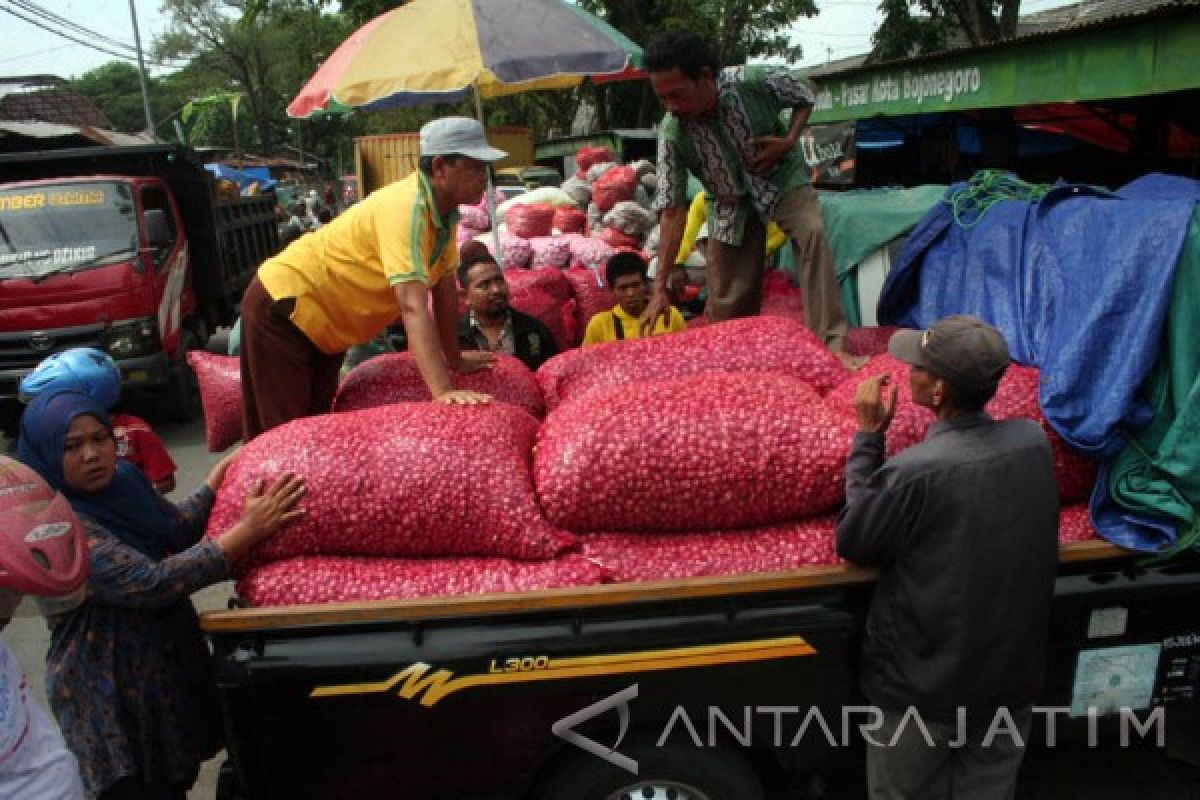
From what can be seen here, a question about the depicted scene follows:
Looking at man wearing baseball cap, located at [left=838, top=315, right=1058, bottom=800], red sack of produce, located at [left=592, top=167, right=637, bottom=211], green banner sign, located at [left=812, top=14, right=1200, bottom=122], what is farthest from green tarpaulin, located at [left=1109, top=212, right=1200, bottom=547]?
red sack of produce, located at [left=592, top=167, right=637, bottom=211]

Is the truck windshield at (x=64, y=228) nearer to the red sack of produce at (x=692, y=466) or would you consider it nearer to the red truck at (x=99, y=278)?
the red truck at (x=99, y=278)

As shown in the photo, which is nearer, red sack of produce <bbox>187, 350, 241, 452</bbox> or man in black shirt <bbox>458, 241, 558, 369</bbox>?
red sack of produce <bbox>187, 350, 241, 452</bbox>

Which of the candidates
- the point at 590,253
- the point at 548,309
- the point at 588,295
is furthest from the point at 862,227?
the point at 590,253

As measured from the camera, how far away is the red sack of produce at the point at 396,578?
7.06 ft

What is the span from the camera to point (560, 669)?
2.06 metres

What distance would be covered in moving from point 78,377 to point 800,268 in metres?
2.56

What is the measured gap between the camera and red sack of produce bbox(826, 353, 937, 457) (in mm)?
2393

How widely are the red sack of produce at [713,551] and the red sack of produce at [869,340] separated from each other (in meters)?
1.19

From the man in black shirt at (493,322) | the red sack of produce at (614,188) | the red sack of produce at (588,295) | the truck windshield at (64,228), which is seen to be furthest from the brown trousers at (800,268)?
the truck windshield at (64,228)

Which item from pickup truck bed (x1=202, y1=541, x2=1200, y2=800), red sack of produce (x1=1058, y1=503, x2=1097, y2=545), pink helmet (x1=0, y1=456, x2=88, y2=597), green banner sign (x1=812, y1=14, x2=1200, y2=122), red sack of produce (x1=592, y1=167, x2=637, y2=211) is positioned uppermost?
green banner sign (x1=812, y1=14, x2=1200, y2=122)

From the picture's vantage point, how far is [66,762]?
150 cm

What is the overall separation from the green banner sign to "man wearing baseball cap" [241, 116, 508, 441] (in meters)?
3.57

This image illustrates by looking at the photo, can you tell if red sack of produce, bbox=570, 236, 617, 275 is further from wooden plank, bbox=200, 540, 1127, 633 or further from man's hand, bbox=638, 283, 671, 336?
wooden plank, bbox=200, 540, 1127, 633

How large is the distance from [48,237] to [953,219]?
7.62 meters
